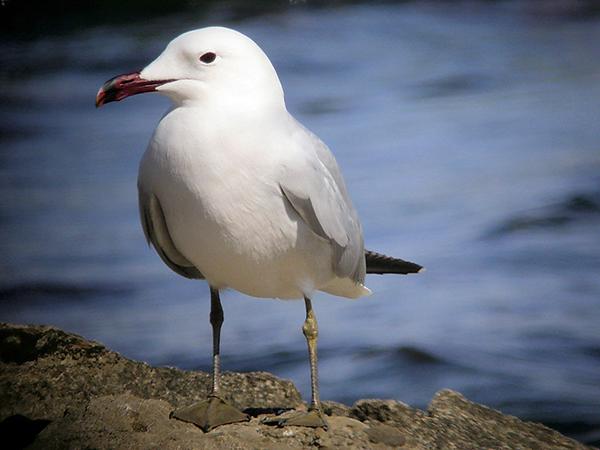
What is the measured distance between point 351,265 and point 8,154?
12.4ft

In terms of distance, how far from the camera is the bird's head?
3.02 metres

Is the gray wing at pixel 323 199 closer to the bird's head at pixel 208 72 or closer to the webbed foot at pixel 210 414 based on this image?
the bird's head at pixel 208 72

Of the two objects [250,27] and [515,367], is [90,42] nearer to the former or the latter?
[250,27]

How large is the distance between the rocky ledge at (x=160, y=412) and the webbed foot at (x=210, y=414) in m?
0.03

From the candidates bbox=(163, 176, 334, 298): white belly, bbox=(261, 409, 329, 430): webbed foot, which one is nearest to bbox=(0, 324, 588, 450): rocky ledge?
bbox=(261, 409, 329, 430): webbed foot

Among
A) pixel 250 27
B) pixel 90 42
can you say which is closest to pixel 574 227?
pixel 250 27

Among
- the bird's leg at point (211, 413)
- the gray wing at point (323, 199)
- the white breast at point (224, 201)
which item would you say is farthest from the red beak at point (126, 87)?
the bird's leg at point (211, 413)

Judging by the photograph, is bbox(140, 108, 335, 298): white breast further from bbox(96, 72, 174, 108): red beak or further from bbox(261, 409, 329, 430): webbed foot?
bbox(261, 409, 329, 430): webbed foot

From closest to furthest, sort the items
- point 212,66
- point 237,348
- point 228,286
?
point 212,66 < point 228,286 < point 237,348

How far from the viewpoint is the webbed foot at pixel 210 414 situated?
10.2 ft

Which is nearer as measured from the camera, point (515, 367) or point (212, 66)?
point (212, 66)

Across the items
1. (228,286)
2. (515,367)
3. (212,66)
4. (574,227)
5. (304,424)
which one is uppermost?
(212,66)

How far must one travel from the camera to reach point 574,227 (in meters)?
6.80

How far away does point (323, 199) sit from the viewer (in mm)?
3166
